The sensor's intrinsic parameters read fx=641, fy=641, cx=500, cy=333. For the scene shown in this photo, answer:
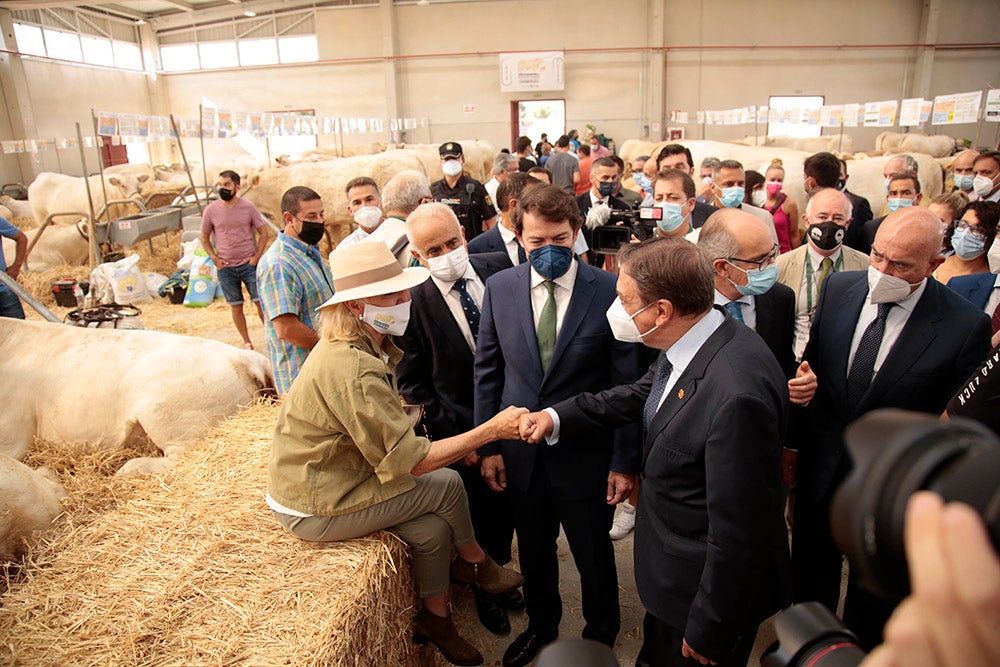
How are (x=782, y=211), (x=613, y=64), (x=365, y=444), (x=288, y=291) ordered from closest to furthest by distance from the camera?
1. (x=365, y=444)
2. (x=288, y=291)
3. (x=782, y=211)
4. (x=613, y=64)

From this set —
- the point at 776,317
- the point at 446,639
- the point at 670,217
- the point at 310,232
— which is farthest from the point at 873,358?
the point at 310,232

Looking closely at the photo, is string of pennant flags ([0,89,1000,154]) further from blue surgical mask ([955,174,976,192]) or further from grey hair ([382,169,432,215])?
grey hair ([382,169,432,215])

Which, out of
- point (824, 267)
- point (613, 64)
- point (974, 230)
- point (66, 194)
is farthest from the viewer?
point (613, 64)

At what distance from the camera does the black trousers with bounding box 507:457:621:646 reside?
2631 mm

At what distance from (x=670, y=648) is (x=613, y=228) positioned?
2562 millimetres

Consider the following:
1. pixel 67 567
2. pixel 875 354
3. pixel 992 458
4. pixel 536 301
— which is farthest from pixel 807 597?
pixel 67 567

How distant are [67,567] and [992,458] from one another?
9.59 ft

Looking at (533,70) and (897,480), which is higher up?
(533,70)

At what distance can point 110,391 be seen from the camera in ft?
12.3

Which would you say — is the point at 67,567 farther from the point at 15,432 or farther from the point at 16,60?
A: the point at 16,60

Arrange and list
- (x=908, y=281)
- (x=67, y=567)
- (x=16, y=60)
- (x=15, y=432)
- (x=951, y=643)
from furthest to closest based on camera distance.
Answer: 1. (x=16, y=60)
2. (x=15, y=432)
3. (x=67, y=567)
4. (x=908, y=281)
5. (x=951, y=643)

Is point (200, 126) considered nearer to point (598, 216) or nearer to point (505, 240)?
point (505, 240)

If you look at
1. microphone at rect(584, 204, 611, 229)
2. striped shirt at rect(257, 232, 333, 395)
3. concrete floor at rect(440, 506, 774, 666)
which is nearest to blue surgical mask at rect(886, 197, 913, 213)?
microphone at rect(584, 204, 611, 229)

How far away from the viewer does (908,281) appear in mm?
2297
